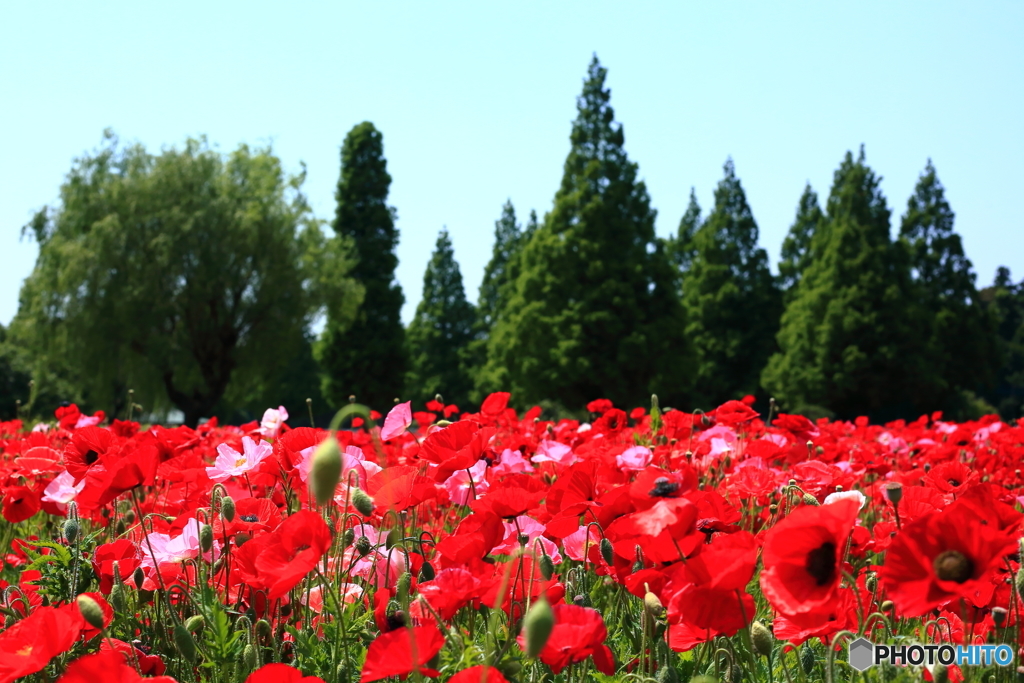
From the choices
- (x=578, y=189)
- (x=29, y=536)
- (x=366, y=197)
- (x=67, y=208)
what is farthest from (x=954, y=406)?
(x=29, y=536)

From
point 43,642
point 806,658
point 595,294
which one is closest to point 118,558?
point 43,642

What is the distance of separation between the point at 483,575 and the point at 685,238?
1428 inches

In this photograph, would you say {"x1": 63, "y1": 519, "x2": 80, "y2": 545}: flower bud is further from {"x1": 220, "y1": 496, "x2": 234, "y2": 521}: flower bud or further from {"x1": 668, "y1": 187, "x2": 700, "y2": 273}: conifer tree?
{"x1": 668, "y1": 187, "x2": 700, "y2": 273}: conifer tree

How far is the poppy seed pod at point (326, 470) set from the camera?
0.85m

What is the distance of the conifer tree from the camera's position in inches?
1425

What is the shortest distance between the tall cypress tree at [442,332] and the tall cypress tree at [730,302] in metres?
9.92

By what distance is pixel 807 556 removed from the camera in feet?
3.67

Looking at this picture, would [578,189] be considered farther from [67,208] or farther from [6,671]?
[6,671]

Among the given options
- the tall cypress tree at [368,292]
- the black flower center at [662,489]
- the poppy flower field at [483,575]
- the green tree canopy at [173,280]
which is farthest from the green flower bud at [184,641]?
the tall cypress tree at [368,292]

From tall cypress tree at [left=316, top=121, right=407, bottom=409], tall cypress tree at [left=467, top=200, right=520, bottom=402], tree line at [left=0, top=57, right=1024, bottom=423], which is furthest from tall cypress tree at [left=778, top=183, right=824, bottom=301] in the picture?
tall cypress tree at [left=316, top=121, right=407, bottom=409]

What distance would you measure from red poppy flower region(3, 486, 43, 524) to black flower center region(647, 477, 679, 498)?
1.81 meters

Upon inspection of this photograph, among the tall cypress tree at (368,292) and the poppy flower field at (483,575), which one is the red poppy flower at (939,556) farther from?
the tall cypress tree at (368,292)

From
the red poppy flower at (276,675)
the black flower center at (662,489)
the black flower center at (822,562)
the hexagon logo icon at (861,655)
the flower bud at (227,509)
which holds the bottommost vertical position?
the hexagon logo icon at (861,655)

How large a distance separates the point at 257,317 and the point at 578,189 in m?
9.90
